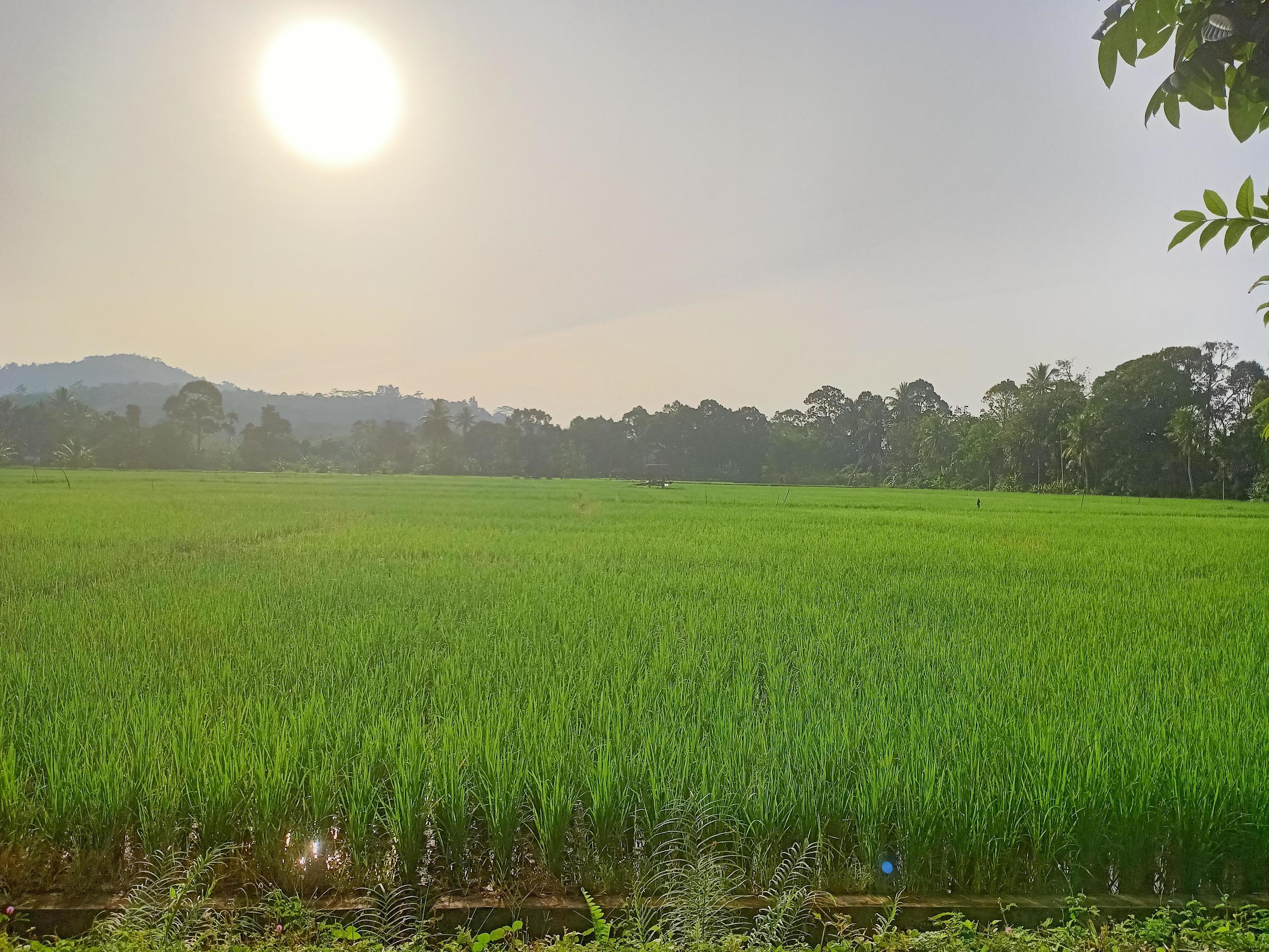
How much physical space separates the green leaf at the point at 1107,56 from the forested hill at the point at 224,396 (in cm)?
8664

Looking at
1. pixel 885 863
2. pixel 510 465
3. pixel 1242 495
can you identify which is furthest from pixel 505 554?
pixel 510 465

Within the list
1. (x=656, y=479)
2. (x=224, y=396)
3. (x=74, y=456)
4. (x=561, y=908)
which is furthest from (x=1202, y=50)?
(x=224, y=396)

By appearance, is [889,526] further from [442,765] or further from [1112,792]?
[442,765]

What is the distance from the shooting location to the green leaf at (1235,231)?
123 centimetres

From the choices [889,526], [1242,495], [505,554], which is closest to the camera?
[505,554]

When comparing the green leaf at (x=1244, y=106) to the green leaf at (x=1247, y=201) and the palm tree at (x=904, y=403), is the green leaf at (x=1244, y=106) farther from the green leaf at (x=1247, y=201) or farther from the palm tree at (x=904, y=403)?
the palm tree at (x=904, y=403)

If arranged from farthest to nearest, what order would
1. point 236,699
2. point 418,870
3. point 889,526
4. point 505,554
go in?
point 889,526
point 505,554
point 236,699
point 418,870

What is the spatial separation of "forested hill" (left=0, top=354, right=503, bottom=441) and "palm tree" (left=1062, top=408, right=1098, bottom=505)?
71.7 meters

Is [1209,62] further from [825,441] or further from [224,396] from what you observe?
[224,396]

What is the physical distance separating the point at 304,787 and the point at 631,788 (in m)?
1.10

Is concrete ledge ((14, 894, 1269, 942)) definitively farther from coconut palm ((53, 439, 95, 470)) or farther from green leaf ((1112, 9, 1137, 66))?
coconut palm ((53, 439, 95, 470))

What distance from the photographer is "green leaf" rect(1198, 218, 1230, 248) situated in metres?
1.25

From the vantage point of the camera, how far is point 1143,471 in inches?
1395

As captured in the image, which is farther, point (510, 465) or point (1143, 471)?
point (510, 465)
